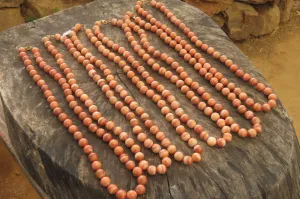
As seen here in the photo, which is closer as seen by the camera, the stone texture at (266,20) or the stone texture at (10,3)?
the stone texture at (10,3)

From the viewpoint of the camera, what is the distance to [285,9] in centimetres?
513

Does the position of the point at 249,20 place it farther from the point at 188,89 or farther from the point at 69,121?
the point at 69,121

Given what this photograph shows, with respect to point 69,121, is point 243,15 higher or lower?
lower

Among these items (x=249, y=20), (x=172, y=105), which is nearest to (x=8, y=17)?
(x=249, y=20)

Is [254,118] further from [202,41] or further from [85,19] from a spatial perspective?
[85,19]

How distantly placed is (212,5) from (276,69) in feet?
3.24

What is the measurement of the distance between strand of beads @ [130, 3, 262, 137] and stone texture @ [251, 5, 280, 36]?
2.50 metres

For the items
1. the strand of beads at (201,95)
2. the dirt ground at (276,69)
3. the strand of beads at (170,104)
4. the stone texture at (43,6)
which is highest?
the strand of beads at (201,95)

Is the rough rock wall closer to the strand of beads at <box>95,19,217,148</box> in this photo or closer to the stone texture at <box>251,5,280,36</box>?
the stone texture at <box>251,5,280,36</box>

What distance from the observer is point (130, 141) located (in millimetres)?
2002

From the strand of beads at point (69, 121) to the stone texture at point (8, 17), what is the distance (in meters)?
2.12

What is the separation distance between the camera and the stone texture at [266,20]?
487cm

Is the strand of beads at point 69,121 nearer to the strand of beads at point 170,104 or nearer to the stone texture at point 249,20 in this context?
the strand of beads at point 170,104

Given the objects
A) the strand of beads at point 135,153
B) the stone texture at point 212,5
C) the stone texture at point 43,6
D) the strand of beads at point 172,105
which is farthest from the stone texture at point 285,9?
the strand of beads at point 135,153
